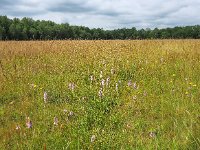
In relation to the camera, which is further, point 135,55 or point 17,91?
point 135,55

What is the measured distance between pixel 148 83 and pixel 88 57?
1770mm

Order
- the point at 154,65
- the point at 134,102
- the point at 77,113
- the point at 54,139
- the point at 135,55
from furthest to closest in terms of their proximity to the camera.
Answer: the point at 135,55 → the point at 154,65 → the point at 134,102 → the point at 77,113 → the point at 54,139

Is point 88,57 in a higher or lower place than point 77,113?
higher

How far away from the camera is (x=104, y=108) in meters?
3.79

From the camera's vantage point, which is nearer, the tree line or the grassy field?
the grassy field

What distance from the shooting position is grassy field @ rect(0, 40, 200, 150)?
3.08 m

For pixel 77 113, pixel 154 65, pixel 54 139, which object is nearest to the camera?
pixel 54 139

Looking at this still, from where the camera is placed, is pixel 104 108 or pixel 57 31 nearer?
pixel 104 108

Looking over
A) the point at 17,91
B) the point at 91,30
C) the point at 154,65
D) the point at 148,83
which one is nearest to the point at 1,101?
the point at 17,91

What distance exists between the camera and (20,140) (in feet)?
10.7

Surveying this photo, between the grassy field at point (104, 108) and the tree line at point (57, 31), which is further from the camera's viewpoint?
the tree line at point (57, 31)

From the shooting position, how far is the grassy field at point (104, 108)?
3076mm

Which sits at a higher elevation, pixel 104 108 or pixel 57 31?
pixel 57 31

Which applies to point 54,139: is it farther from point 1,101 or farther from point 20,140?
point 1,101
